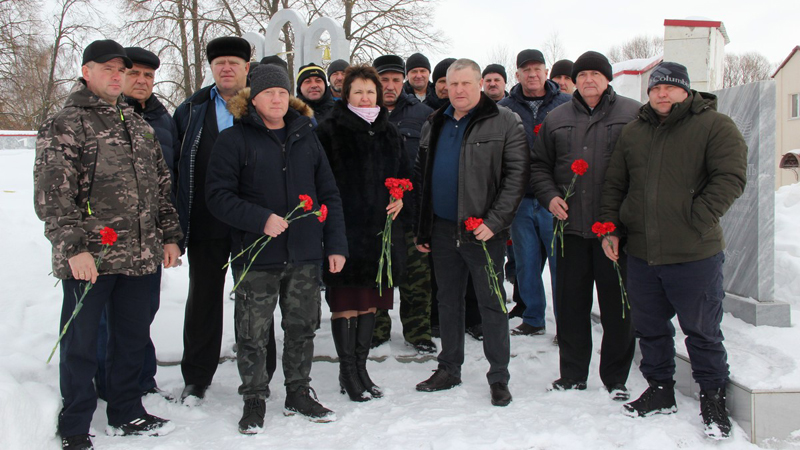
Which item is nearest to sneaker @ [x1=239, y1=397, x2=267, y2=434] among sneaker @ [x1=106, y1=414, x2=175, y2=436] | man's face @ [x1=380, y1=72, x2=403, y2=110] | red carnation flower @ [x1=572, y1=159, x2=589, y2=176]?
sneaker @ [x1=106, y1=414, x2=175, y2=436]

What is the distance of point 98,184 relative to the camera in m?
3.02

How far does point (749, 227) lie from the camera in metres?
4.24

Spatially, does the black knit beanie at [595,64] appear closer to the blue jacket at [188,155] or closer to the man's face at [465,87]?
the man's face at [465,87]

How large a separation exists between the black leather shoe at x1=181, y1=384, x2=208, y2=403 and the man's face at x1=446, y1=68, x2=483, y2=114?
97.8 inches

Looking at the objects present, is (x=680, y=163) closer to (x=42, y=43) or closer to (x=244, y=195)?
(x=244, y=195)

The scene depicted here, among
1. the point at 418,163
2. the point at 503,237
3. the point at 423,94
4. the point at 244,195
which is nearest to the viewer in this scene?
the point at 244,195

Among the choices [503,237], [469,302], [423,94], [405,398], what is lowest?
[405,398]

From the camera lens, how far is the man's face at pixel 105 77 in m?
3.05

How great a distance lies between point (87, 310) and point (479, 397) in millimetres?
2362

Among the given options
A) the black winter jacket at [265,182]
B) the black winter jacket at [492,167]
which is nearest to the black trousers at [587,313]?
the black winter jacket at [492,167]

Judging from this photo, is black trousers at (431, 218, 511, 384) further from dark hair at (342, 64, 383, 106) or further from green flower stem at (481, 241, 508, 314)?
dark hair at (342, 64, 383, 106)

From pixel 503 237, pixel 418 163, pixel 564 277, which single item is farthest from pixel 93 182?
pixel 564 277

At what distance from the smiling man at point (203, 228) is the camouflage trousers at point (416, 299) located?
4.74 ft

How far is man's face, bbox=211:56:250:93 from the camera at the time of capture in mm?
3869
